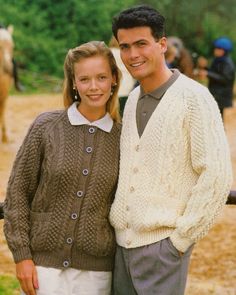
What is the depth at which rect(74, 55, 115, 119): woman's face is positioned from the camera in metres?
2.42

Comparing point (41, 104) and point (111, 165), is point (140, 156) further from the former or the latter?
point (41, 104)

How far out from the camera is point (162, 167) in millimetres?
2334

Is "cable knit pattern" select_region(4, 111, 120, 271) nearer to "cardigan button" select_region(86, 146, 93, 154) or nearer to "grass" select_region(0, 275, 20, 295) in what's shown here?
"cardigan button" select_region(86, 146, 93, 154)

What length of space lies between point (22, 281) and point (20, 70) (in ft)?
61.5

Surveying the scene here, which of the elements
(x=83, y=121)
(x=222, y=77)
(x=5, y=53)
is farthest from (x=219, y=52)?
(x=83, y=121)

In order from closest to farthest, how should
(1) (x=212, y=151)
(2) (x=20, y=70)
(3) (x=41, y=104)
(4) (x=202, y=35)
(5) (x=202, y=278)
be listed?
(1) (x=212, y=151), (5) (x=202, y=278), (3) (x=41, y=104), (2) (x=20, y=70), (4) (x=202, y=35)

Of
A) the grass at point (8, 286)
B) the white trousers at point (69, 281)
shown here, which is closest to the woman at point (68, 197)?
the white trousers at point (69, 281)

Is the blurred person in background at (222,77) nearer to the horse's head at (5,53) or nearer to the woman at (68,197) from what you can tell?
the horse's head at (5,53)

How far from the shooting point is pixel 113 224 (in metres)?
2.45

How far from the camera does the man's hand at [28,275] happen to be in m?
2.39

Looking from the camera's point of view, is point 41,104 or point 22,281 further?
point 41,104

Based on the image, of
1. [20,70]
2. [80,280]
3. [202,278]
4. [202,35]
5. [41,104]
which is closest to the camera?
[80,280]

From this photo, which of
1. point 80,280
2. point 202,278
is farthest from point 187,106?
point 202,278

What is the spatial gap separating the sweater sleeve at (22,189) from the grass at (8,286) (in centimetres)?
192
